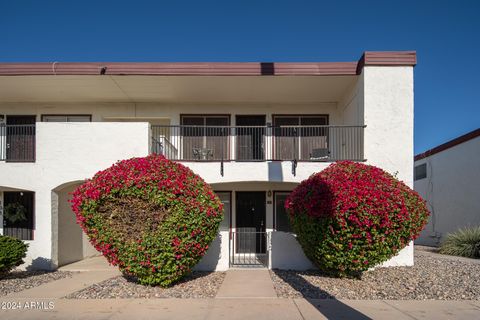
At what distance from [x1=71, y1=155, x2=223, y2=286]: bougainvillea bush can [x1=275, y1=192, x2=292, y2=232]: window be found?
4769 millimetres

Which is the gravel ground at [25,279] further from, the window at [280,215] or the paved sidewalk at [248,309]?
the window at [280,215]

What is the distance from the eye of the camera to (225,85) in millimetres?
12086

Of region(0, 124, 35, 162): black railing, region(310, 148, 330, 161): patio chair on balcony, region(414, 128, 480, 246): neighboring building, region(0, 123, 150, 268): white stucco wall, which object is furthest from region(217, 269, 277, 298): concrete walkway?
region(414, 128, 480, 246): neighboring building

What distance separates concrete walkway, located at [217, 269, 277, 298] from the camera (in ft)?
25.7

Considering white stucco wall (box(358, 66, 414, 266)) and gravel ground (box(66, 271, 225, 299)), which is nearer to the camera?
gravel ground (box(66, 271, 225, 299))

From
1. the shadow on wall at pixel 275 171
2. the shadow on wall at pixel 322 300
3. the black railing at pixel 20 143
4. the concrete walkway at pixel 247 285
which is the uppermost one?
the black railing at pixel 20 143

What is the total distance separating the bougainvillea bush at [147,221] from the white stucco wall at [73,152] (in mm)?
2227

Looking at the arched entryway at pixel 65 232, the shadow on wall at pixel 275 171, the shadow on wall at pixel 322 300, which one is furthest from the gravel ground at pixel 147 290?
the shadow on wall at pixel 275 171

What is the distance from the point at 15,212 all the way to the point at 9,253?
303cm

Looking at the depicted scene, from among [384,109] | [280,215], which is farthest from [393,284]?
[384,109]

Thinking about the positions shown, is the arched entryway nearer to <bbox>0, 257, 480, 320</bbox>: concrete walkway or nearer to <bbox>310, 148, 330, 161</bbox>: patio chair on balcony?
<bbox>0, 257, 480, 320</bbox>: concrete walkway

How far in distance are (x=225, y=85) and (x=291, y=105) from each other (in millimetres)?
2698

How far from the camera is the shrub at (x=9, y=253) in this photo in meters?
8.96

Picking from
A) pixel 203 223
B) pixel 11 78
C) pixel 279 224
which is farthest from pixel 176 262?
pixel 11 78
